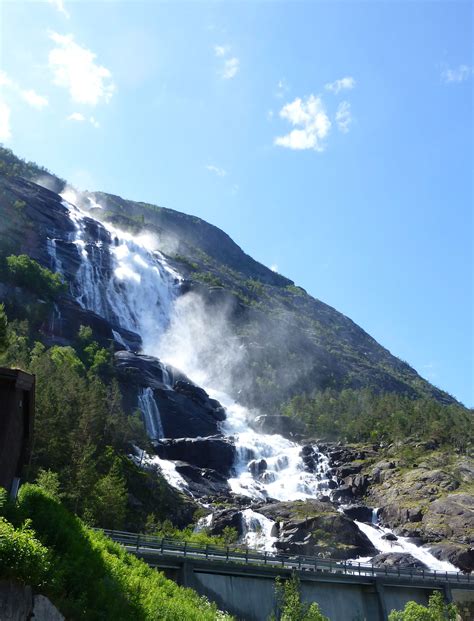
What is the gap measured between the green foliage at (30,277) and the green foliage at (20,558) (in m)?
89.3

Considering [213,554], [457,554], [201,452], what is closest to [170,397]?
[201,452]

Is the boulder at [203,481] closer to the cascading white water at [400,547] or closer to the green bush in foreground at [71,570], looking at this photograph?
the cascading white water at [400,547]

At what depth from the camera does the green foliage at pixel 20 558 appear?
11625 millimetres

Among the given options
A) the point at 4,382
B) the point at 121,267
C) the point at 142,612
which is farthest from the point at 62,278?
the point at 142,612

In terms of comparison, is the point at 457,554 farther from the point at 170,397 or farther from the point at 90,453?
the point at 170,397

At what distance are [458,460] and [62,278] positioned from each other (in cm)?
7696

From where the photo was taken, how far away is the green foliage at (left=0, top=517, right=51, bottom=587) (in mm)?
11625

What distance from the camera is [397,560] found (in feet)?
179

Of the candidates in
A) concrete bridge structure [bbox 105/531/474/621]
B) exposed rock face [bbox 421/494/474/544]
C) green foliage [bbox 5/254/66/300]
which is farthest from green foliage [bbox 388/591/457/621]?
green foliage [bbox 5/254/66/300]

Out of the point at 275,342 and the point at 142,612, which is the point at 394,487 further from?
the point at 275,342

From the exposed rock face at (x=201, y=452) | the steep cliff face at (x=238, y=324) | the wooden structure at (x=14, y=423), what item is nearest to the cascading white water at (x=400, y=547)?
the exposed rock face at (x=201, y=452)

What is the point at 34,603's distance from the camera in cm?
1218

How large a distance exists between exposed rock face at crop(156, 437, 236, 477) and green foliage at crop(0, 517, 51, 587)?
6342 centimetres

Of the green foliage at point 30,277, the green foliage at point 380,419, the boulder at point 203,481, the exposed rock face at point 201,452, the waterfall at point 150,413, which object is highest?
the green foliage at point 30,277
